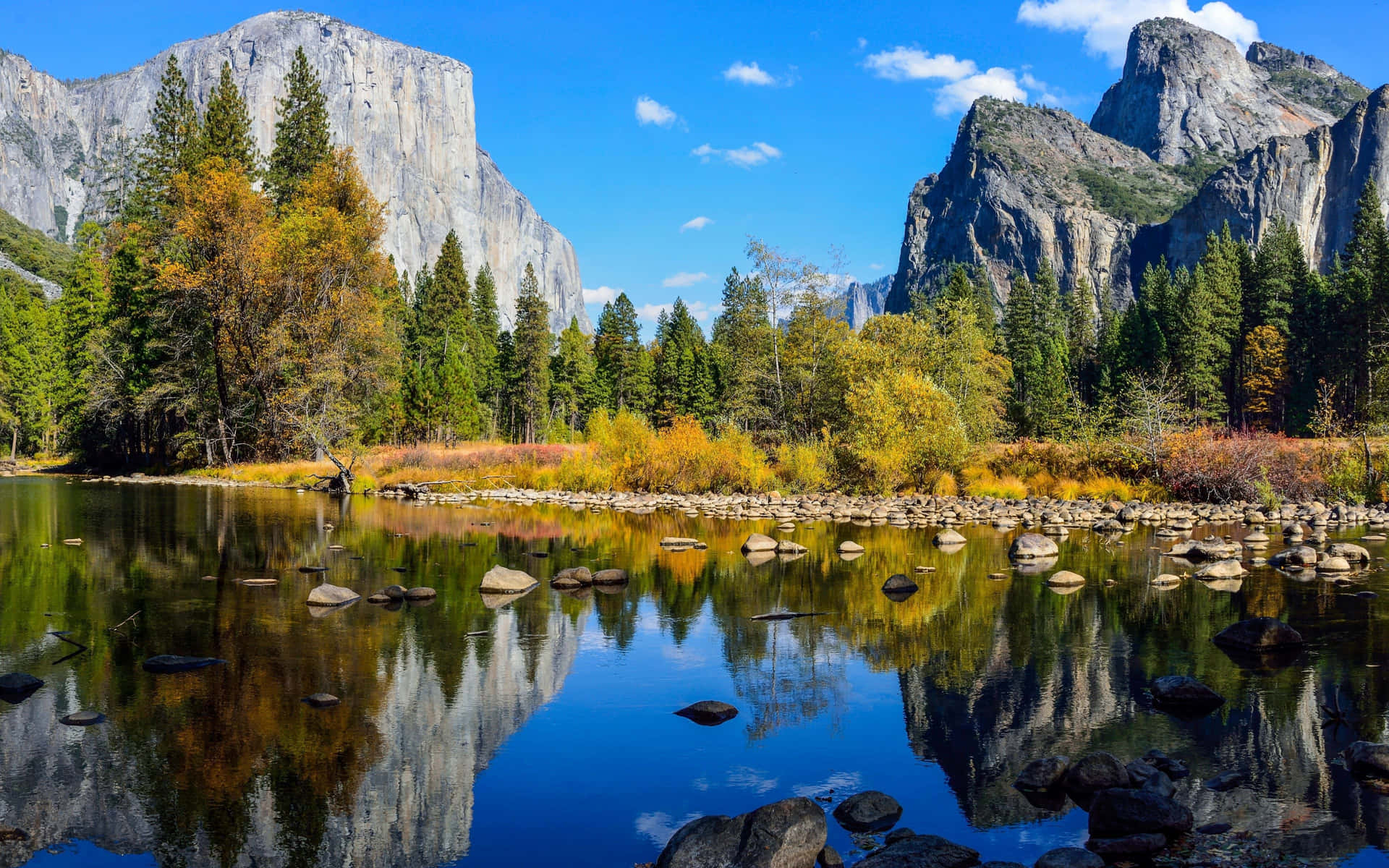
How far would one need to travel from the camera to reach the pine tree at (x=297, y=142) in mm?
50406

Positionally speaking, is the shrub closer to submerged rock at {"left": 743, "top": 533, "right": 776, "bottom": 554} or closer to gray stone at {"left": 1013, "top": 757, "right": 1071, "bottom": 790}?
submerged rock at {"left": 743, "top": 533, "right": 776, "bottom": 554}

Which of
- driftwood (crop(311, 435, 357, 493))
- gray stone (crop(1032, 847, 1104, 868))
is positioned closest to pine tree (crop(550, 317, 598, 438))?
driftwood (crop(311, 435, 357, 493))

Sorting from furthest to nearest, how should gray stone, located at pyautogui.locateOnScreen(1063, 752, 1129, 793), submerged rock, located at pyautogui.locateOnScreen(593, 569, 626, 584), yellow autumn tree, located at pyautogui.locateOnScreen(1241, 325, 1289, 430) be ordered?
yellow autumn tree, located at pyautogui.locateOnScreen(1241, 325, 1289, 430) < submerged rock, located at pyautogui.locateOnScreen(593, 569, 626, 584) < gray stone, located at pyautogui.locateOnScreen(1063, 752, 1129, 793)

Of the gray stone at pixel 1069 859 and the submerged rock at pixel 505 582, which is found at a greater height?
the submerged rock at pixel 505 582

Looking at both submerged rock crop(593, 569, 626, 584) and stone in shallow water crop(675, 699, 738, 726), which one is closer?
stone in shallow water crop(675, 699, 738, 726)

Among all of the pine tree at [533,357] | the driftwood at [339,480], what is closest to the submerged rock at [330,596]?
the driftwood at [339,480]

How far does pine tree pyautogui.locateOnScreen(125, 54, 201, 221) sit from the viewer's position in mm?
48125

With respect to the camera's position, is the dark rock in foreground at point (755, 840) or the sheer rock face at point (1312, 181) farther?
the sheer rock face at point (1312, 181)

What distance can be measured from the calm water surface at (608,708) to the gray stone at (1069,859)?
493mm

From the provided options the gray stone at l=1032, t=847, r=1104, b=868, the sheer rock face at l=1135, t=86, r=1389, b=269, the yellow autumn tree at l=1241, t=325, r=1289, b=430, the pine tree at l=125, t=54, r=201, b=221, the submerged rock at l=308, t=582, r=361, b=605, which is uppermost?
the sheer rock face at l=1135, t=86, r=1389, b=269

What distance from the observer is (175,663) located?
9719 mm

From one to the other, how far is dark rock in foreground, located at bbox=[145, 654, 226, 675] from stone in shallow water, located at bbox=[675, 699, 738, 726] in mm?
5356

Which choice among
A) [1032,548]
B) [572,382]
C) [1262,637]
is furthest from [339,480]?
[572,382]

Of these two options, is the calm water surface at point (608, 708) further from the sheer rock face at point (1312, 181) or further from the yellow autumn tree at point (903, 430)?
the sheer rock face at point (1312, 181)
